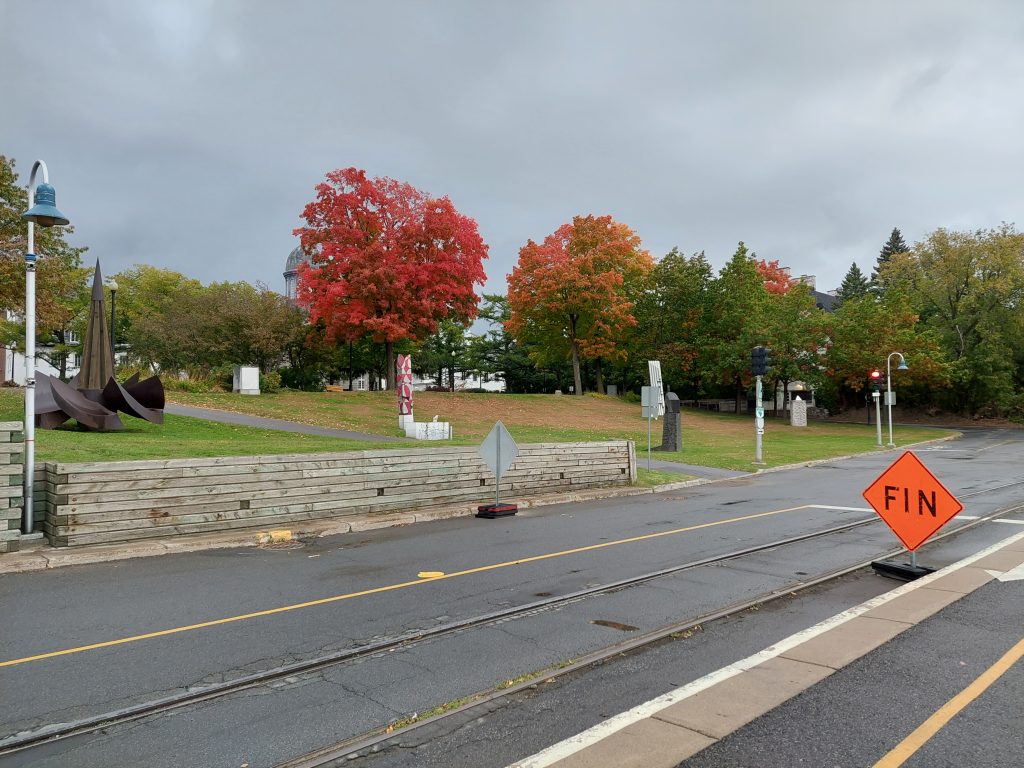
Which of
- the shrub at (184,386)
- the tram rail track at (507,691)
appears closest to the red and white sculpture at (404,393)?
the shrub at (184,386)

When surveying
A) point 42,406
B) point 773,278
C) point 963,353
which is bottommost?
point 42,406

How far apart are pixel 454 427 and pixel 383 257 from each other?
33.4 ft

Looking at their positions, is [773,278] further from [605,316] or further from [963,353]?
[605,316]

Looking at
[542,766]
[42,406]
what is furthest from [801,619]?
[42,406]

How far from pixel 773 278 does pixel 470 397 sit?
127ft

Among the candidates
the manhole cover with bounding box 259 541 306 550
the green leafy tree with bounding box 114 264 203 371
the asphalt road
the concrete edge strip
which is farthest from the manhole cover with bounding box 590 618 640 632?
the green leafy tree with bounding box 114 264 203 371

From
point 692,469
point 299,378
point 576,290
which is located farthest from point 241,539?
point 576,290

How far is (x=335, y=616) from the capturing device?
642 centimetres

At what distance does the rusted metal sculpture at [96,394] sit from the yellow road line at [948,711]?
18.0 meters

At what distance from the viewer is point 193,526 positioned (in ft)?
33.1

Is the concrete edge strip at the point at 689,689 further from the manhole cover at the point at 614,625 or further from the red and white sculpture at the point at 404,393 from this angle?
the red and white sculpture at the point at 404,393

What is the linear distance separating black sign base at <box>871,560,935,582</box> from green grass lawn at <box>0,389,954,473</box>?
29.4 feet

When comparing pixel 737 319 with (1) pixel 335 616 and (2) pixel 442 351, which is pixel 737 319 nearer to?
(2) pixel 442 351

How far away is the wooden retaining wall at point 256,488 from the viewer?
920 cm
